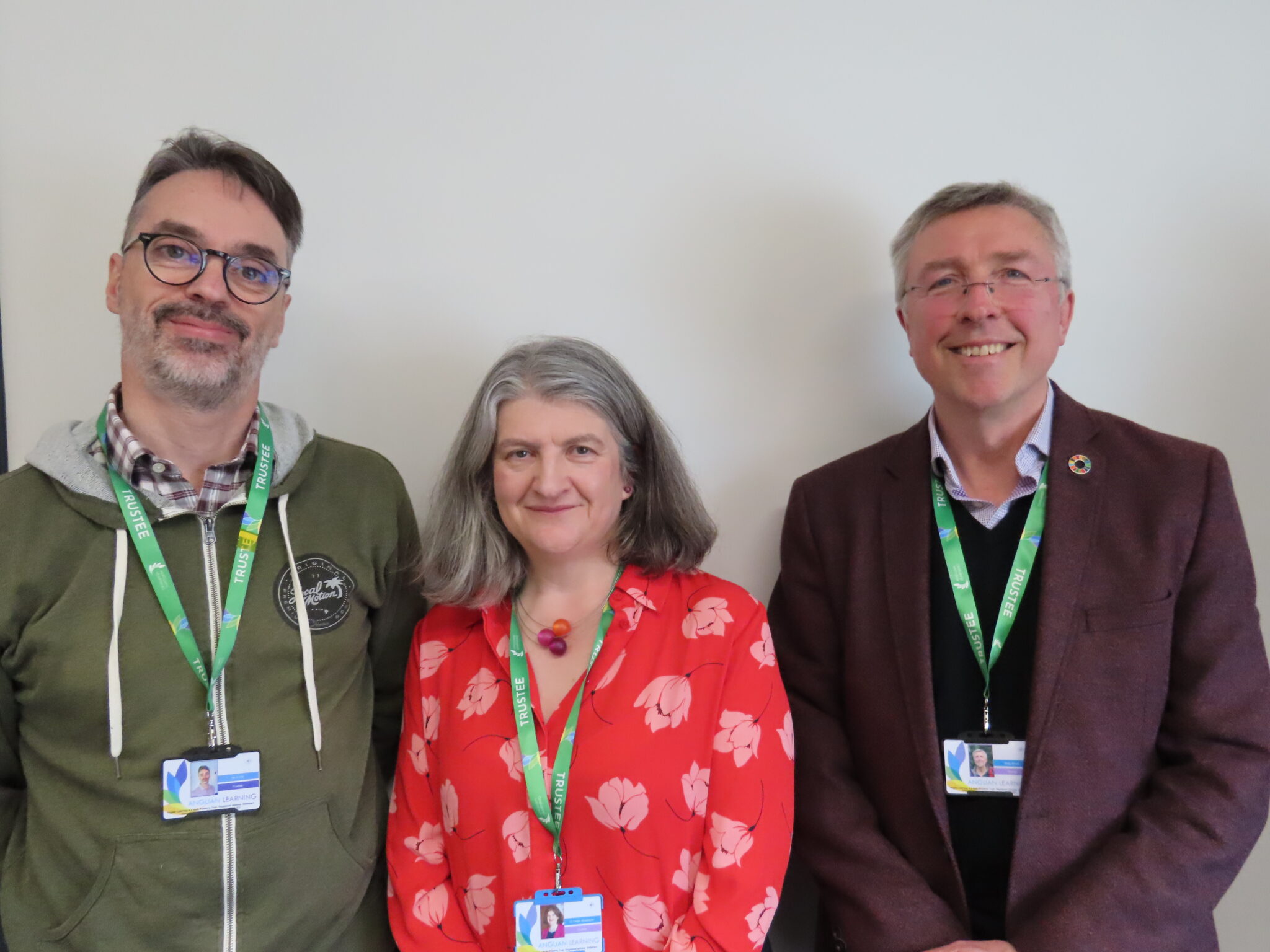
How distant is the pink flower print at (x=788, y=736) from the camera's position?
5.53ft

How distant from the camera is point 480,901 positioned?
1.65 meters

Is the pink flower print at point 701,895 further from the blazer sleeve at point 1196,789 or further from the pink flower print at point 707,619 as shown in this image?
the blazer sleeve at point 1196,789

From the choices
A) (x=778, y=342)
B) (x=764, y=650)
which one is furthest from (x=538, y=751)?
(x=778, y=342)

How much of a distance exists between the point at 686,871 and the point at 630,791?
20 centimetres

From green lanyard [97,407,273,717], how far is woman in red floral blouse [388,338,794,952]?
383 millimetres

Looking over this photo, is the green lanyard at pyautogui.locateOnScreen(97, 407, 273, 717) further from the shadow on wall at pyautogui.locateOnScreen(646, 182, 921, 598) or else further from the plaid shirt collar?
the shadow on wall at pyautogui.locateOnScreen(646, 182, 921, 598)

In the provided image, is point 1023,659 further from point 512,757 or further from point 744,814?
point 512,757

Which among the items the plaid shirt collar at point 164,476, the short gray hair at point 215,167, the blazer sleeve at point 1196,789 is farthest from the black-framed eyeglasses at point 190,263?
the blazer sleeve at point 1196,789

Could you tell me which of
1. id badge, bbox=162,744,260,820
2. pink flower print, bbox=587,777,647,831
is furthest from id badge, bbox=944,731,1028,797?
id badge, bbox=162,744,260,820

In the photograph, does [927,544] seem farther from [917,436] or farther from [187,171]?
[187,171]

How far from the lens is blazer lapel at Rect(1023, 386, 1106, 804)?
1.65m

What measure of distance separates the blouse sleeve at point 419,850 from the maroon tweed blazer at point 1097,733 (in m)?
0.82

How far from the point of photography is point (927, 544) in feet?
6.03

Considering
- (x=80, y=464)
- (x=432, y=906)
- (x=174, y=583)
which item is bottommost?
(x=432, y=906)
